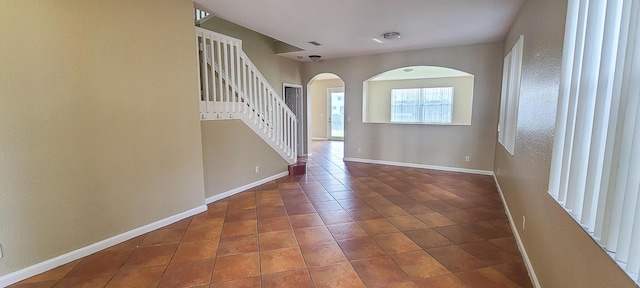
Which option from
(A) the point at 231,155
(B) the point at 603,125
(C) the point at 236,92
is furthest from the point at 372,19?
(B) the point at 603,125

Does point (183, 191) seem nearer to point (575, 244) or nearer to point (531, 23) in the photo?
point (575, 244)

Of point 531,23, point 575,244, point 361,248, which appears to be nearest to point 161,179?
point 361,248

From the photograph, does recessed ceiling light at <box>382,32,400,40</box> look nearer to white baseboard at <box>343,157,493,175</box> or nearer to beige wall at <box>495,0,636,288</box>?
beige wall at <box>495,0,636,288</box>

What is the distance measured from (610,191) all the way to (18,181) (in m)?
3.57

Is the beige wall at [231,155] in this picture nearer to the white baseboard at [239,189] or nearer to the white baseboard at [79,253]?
the white baseboard at [239,189]

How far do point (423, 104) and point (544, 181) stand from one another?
22.9 ft

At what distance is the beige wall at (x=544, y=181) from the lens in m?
1.28

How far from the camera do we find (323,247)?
272 cm

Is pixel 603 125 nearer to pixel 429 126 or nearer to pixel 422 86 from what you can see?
pixel 429 126

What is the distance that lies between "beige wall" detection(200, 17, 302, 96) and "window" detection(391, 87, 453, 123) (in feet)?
11.2

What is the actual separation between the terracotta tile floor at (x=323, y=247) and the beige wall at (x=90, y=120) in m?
0.35

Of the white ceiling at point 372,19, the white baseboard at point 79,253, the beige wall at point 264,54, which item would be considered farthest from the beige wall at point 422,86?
the white baseboard at point 79,253

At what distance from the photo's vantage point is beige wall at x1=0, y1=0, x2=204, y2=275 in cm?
213

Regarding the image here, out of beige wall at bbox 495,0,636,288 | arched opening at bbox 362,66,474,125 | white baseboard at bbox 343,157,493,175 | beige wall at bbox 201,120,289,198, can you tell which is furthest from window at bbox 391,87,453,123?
beige wall at bbox 495,0,636,288
